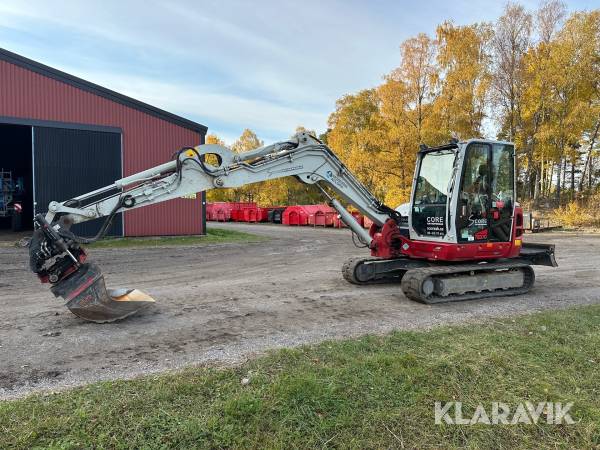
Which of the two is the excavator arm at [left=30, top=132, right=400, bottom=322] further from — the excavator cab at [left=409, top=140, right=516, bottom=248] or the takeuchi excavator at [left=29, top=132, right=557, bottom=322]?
the excavator cab at [left=409, top=140, right=516, bottom=248]

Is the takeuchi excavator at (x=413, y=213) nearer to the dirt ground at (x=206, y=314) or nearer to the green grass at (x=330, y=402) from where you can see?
the dirt ground at (x=206, y=314)

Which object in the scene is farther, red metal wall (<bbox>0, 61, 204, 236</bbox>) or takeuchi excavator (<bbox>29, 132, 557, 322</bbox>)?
red metal wall (<bbox>0, 61, 204, 236</bbox>)

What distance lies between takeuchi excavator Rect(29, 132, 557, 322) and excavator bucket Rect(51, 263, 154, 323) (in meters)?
0.01

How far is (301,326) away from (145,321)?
2.22 m

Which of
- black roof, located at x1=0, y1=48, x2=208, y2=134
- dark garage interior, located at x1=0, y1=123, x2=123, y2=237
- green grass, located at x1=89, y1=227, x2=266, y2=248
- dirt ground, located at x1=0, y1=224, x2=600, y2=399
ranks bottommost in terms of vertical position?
dirt ground, located at x1=0, y1=224, x2=600, y2=399

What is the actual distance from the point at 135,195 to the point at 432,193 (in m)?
5.27

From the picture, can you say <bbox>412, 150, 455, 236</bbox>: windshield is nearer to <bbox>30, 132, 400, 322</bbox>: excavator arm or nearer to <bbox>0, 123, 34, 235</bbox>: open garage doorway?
<bbox>30, 132, 400, 322</bbox>: excavator arm

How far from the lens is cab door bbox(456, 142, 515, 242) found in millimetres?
7836

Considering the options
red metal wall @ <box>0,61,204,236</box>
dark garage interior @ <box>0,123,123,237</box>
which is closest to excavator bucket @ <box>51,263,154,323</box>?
dark garage interior @ <box>0,123,123,237</box>

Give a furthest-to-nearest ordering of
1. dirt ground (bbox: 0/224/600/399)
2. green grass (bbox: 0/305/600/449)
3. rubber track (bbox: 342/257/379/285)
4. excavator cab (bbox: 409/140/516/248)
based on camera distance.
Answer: rubber track (bbox: 342/257/379/285), excavator cab (bbox: 409/140/516/248), dirt ground (bbox: 0/224/600/399), green grass (bbox: 0/305/600/449)

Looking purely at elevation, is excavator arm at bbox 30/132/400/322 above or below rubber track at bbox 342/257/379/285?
above

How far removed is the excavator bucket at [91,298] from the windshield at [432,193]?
17.4 ft

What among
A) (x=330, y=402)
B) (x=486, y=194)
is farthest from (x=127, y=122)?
(x=330, y=402)

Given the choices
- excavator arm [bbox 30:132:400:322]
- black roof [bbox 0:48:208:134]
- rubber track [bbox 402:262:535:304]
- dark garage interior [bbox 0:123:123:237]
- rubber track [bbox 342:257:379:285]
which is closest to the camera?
excavator arm [bbox 30:132:400:322]
